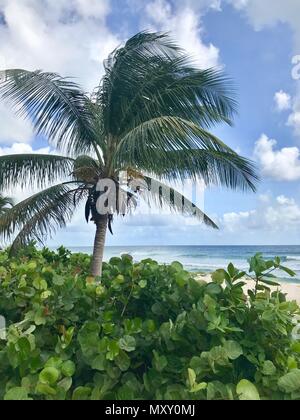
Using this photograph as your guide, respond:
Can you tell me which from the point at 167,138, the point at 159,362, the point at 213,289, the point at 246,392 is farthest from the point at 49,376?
the point at 167,138

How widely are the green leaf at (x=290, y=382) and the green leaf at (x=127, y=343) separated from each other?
1.51ft

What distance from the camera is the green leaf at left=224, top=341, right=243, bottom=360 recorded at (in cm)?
110

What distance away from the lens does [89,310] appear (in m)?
1.56

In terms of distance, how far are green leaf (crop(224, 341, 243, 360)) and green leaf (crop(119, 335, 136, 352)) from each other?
301mm

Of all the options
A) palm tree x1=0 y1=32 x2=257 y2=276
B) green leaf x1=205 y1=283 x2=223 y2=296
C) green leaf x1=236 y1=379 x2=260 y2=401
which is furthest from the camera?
palm tree x1=0 y1=32 x2=257 y2=276

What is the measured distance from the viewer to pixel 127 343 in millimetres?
1173

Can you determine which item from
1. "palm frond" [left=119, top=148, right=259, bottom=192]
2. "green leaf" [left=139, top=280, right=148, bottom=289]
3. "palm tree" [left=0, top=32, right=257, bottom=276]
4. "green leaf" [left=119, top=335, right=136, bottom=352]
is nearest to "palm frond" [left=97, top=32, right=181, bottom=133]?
"palm tree" [left=0, top=32, right=257, bottom=276]

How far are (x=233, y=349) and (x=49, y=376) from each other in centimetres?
56

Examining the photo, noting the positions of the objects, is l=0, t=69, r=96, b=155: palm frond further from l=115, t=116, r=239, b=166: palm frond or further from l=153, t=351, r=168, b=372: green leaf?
l=153, t=351, r=168, b=372: green leaf

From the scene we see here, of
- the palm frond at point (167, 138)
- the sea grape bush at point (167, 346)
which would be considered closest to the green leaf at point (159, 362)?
the sea grape bush at point (167, 346)

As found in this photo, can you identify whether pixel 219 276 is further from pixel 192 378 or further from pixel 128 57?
pixel 128 57
